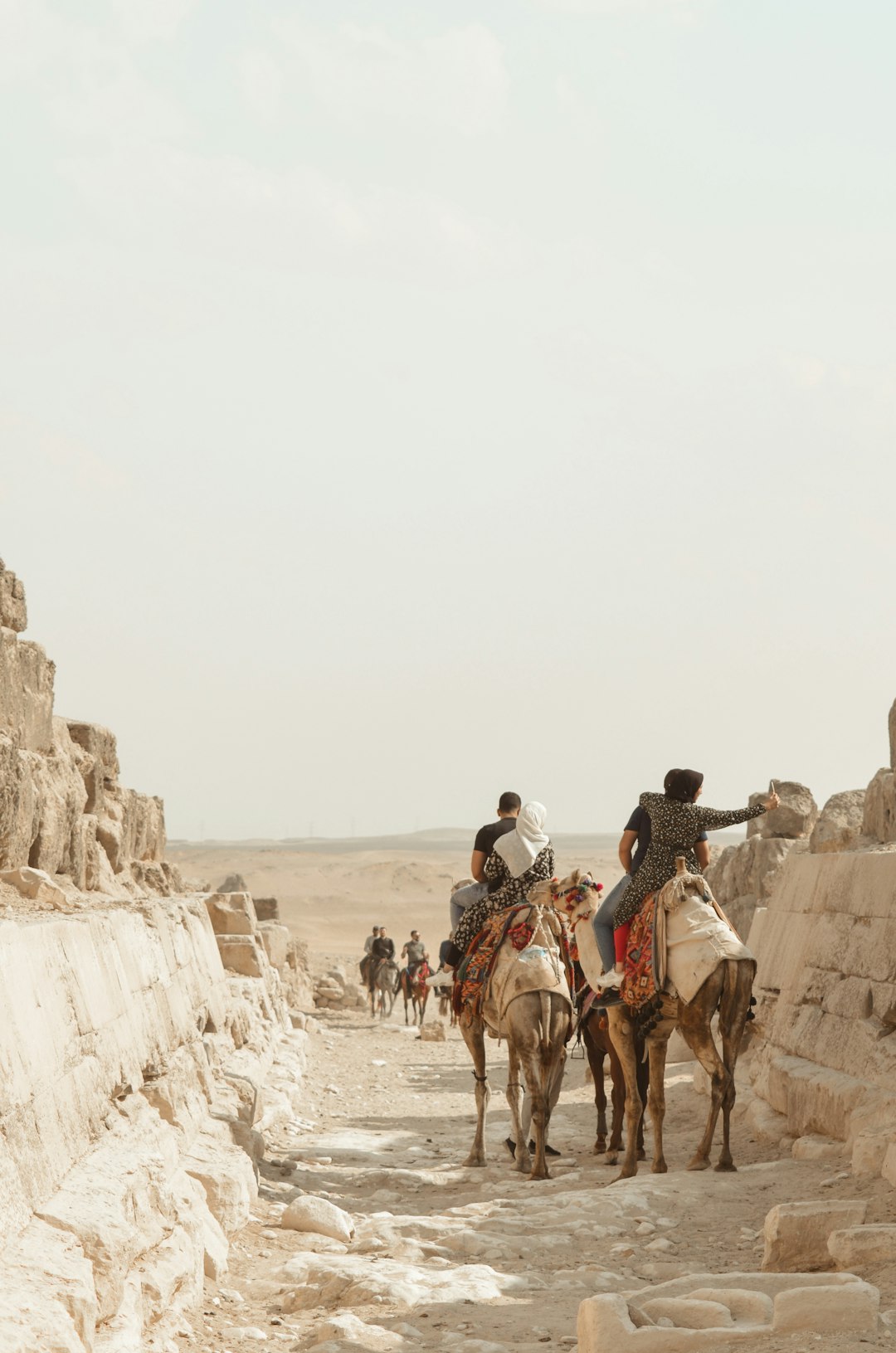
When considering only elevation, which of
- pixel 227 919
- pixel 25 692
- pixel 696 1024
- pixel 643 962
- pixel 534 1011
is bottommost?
pixel 227 919

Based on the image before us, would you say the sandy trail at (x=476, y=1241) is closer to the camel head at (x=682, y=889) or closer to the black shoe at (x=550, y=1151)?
the black shoe at (x=550, y=1151)

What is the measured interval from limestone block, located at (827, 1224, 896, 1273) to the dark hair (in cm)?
379

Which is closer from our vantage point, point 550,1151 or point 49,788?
point 550,1151

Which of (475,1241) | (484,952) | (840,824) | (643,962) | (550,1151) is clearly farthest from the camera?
(840,824)

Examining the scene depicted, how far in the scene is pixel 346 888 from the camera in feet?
292

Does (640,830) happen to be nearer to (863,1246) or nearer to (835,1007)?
(835,1007)

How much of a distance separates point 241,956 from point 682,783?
11.0 m

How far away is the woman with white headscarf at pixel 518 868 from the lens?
10.2 metres

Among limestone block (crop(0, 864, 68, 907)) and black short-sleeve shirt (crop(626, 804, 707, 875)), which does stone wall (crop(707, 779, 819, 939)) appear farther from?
limestone block (crop(0, 864, 68, 907))

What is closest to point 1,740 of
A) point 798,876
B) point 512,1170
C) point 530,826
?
point 530,826

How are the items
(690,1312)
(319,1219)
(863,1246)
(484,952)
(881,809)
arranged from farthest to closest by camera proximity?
(881,809) < (484,952) < (319,1219) < (863,1246) < (690,1312)

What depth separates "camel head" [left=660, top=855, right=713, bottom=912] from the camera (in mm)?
8586

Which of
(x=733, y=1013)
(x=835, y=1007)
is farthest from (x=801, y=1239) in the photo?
(x=835, y=1007)

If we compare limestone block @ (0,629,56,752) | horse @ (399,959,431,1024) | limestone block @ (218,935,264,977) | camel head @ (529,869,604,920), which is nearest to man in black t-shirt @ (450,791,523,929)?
camel head @ (529,869,604,920)
